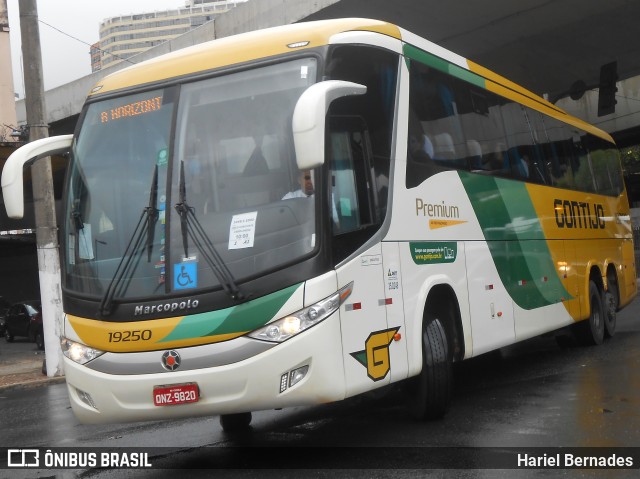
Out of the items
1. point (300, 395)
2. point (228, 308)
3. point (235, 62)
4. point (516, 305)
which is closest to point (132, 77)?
point (235, 62)

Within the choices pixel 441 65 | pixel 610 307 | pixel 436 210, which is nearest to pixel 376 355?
pixel 436 210

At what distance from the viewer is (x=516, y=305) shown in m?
10.3

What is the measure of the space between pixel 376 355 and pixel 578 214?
748cm

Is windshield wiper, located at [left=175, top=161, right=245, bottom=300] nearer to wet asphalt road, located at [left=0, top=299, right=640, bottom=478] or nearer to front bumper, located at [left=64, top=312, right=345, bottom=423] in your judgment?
front bumper, located at [left=64, top=312, right=345, bottom=423]

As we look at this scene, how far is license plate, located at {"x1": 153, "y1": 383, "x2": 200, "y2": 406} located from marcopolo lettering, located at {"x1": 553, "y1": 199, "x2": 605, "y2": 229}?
7351 mm

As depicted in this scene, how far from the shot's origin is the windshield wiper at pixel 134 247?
679 centimetres

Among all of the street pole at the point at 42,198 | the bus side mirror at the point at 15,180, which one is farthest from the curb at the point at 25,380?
the bus side mirror at the point at 15,180

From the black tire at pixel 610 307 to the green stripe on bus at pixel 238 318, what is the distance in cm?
916

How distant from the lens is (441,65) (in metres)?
9.15

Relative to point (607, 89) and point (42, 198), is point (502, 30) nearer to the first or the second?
point (607, 89)

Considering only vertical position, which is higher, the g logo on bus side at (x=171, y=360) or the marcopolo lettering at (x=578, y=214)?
the marcopolo lettering at (x=578, y=214)

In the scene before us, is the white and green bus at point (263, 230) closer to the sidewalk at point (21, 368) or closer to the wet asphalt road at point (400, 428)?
the wet asphalt road at point (400, 428)

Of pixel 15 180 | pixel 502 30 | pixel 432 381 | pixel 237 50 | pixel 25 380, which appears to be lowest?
pixel 25 380

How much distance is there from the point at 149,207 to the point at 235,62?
133cm
